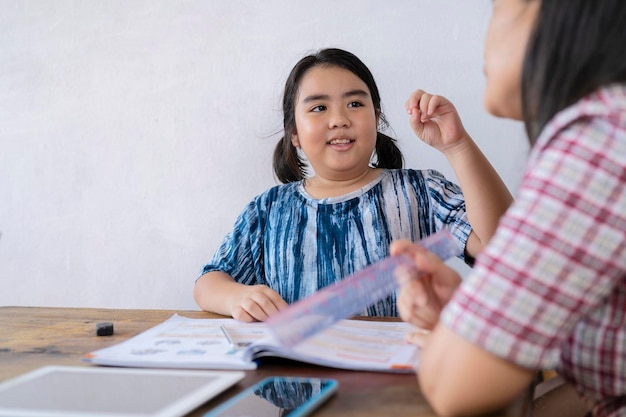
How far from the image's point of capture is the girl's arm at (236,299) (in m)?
0.98

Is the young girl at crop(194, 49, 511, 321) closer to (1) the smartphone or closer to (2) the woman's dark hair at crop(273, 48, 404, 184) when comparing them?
(2) the woman's dark hair at crop(273, 48, 404, 184)

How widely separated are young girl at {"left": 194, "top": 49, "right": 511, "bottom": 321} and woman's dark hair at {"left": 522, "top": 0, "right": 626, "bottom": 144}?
0.73 metres

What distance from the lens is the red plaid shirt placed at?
45 cm

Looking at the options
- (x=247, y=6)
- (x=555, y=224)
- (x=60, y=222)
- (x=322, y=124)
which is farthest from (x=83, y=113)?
(x=555, y=224)

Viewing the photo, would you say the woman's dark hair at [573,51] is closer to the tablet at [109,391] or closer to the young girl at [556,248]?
the young girl at [556,248]

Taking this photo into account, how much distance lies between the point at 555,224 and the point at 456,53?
112cm

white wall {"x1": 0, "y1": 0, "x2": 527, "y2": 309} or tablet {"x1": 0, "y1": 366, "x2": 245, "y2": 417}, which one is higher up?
white wall {"x1": 0, "y1": 0, "x2": 527, "y2": 309}

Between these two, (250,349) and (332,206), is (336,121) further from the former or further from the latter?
(250,349)

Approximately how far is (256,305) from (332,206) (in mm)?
435

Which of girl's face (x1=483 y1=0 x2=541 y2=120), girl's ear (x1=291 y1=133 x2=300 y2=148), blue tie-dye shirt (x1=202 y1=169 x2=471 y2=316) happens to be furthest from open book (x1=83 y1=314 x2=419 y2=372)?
girl's ear (x1=291 y1=133 x2=300 y2=148)

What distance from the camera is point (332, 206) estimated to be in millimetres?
1372

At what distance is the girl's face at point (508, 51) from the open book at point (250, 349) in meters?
0.29

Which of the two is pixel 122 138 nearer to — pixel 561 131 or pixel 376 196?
pixel 376 196

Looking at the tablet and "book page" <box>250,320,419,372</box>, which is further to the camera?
"book page" <box>250,320,419,372</box>
